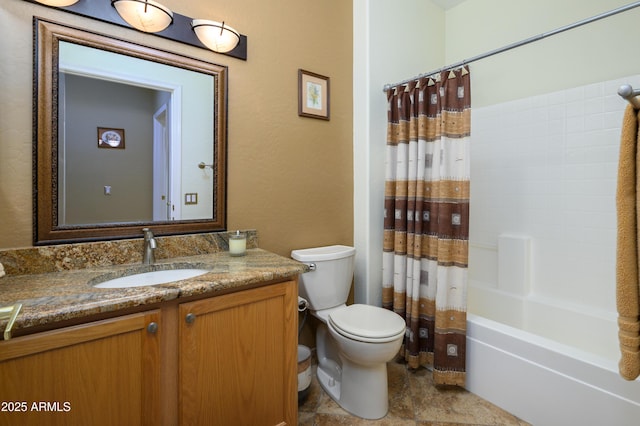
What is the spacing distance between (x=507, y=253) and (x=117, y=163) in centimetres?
255

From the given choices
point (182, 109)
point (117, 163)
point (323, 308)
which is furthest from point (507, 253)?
point (117, 163)

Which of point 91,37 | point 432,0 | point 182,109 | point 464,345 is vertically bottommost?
point 464,345

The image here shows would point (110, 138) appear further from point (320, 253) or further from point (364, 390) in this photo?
point (364, 390)

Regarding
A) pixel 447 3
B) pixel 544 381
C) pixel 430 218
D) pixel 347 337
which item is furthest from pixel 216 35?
pixel 544 381

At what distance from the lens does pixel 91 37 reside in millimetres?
1270

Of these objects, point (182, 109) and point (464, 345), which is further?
point (464, 345)

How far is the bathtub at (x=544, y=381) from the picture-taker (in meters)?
1.21

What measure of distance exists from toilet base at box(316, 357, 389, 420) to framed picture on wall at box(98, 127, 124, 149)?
158 cm

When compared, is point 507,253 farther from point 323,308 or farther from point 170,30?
point 170,30

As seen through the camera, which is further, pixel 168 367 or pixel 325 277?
pixel 325 277

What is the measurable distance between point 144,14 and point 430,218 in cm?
180

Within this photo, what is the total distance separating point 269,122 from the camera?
177 centimetres

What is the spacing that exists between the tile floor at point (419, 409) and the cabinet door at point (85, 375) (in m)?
0.90

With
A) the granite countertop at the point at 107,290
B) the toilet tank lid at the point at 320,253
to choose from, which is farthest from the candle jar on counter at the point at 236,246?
the toilet tank lid at the point at 320,253
